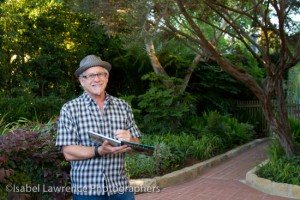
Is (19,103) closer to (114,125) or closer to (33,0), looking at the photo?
(33,0)

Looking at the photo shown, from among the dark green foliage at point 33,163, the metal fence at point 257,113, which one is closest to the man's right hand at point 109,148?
the dark green foliage at point 33,163

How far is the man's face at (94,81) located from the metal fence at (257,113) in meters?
15.0

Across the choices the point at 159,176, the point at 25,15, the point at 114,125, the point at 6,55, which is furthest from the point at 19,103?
the point at 114,125

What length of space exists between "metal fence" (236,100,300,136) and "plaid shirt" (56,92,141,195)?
49.1 ft

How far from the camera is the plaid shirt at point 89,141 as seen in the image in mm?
2828

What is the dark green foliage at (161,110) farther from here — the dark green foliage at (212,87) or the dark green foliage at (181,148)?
the dark green foliage at (212,87)

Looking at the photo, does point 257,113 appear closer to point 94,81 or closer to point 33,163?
point 33,163

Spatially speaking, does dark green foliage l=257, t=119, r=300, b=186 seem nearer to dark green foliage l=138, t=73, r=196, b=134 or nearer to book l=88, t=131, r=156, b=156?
dark green foliage l=138, t=73, r=196, b=134

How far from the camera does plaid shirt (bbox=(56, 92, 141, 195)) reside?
2.83 meters

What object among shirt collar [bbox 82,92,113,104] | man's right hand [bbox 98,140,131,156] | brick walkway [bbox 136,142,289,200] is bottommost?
brick walkway [bbox 136,142,289,200]

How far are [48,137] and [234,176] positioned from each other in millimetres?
4873

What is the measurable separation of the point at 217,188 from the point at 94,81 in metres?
5.30

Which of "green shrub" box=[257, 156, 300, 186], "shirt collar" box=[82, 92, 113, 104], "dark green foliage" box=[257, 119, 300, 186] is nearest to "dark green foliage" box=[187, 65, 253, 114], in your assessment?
"dark green foliage" box=[257, 119, 300, 186]

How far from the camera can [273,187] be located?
7.15m
